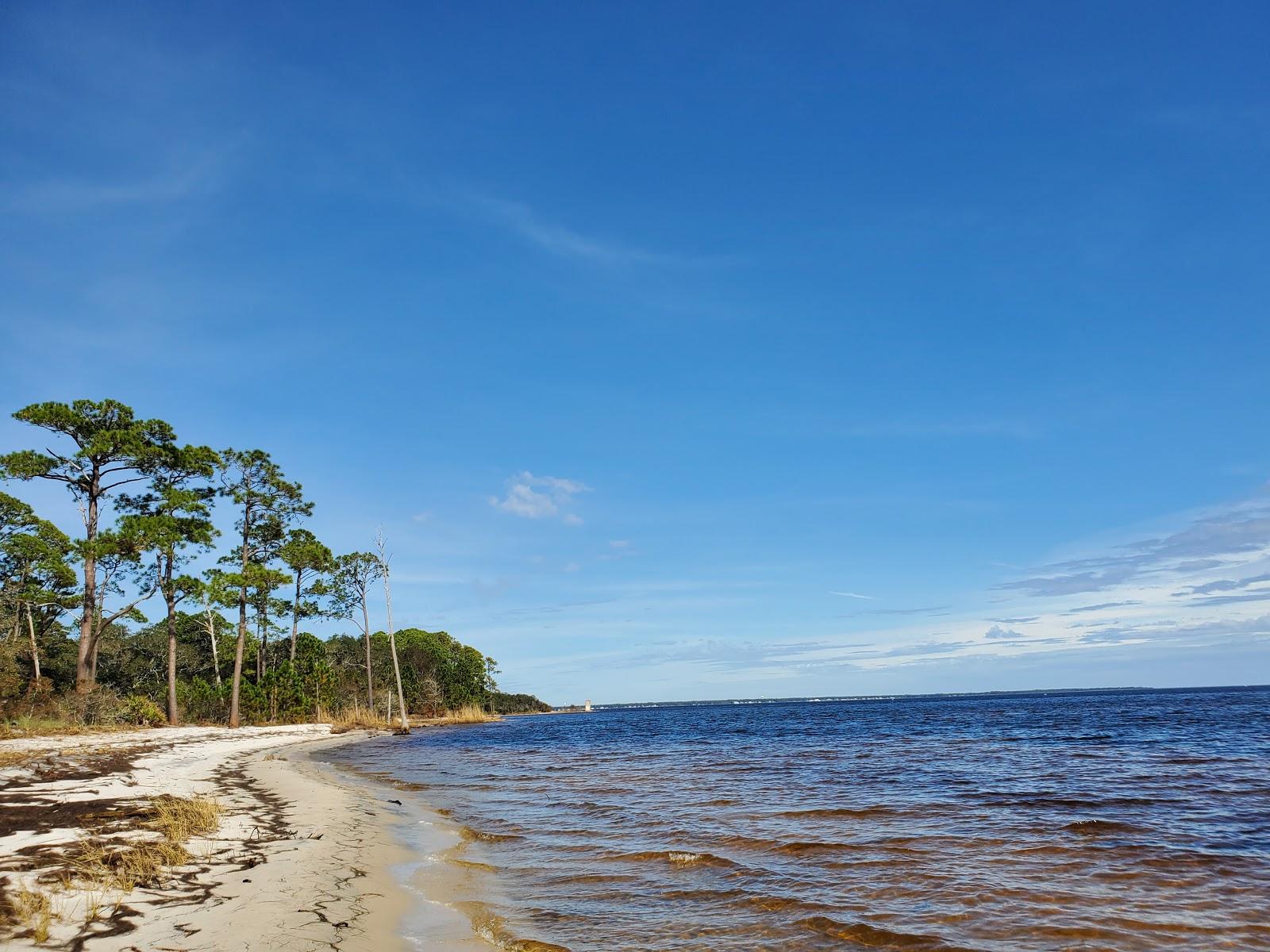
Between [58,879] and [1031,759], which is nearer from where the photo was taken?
[58,879]

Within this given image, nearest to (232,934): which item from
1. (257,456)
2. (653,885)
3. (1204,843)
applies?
(653,885)

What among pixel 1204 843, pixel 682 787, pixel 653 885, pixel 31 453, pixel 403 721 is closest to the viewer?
pixel 653 885

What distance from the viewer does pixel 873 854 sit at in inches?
410

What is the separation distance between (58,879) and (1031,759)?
24.1 m

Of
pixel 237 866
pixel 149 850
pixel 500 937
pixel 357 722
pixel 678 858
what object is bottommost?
pixel 357 722

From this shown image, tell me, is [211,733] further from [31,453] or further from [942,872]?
[942,872]

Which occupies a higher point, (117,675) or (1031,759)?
(117,675)

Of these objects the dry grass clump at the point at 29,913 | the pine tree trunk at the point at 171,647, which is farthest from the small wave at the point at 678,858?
the pine tree trunk at the point at 171,647

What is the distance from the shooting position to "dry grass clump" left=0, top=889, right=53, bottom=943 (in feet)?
17.9

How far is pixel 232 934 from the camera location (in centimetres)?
571

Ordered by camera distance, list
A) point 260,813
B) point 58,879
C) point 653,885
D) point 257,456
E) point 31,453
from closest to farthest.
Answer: point 58,879 → point 653,885 → point 260,813 → point 31,453 → point 257,456

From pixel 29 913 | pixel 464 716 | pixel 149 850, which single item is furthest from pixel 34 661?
pixel 464 716

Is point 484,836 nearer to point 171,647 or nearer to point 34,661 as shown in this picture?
point 171,647

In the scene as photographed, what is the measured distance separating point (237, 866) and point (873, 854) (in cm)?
790
